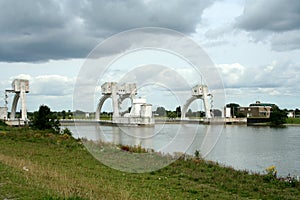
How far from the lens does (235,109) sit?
4082 inches

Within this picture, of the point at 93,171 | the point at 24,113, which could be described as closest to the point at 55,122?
the point at 93,171

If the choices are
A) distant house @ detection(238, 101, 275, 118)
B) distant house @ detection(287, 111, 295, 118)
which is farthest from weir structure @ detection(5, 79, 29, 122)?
distant house @ detection(287, 111, 295, 118)

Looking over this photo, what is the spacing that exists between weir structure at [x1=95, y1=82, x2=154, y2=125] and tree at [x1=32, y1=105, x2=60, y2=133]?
92.0 feet

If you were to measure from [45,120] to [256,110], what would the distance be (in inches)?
2782

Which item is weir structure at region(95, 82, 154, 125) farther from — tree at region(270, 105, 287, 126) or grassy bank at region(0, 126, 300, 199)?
grassy bank at region(0, 126, 300, 199)

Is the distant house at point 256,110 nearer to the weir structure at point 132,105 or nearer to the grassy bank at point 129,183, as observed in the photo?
the weir structure at point 132,105

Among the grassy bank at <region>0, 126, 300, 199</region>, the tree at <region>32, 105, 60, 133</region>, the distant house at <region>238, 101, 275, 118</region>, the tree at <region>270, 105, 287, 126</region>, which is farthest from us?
the distant house at <region>238, 101, 275, 118</region>

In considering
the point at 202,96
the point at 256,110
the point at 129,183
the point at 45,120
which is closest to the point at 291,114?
the point at 256,110

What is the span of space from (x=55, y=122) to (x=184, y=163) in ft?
69.1

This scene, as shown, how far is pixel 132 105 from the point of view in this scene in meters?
73.2

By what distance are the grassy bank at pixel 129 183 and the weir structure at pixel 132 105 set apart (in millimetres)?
48538

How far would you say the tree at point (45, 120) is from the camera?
32875 millimetres

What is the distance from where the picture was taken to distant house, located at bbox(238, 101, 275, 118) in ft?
297

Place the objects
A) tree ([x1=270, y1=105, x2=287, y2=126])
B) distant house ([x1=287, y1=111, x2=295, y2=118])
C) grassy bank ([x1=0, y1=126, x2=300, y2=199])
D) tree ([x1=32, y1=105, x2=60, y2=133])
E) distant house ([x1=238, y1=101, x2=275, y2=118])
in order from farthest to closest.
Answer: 1. distant house ([x1=287, y1=111, x2=295, y2=118])
2. distant house ([x1=238, y1=101, x2=275, y2=118])
3. tree ([x1=270, y1=105, x2=287, y2=126])
4. tree ([x1=32, y1=105, x2=60, y2=133])
5. grassy bank ([x1=0, y1=126, x2=300, y2=199])
